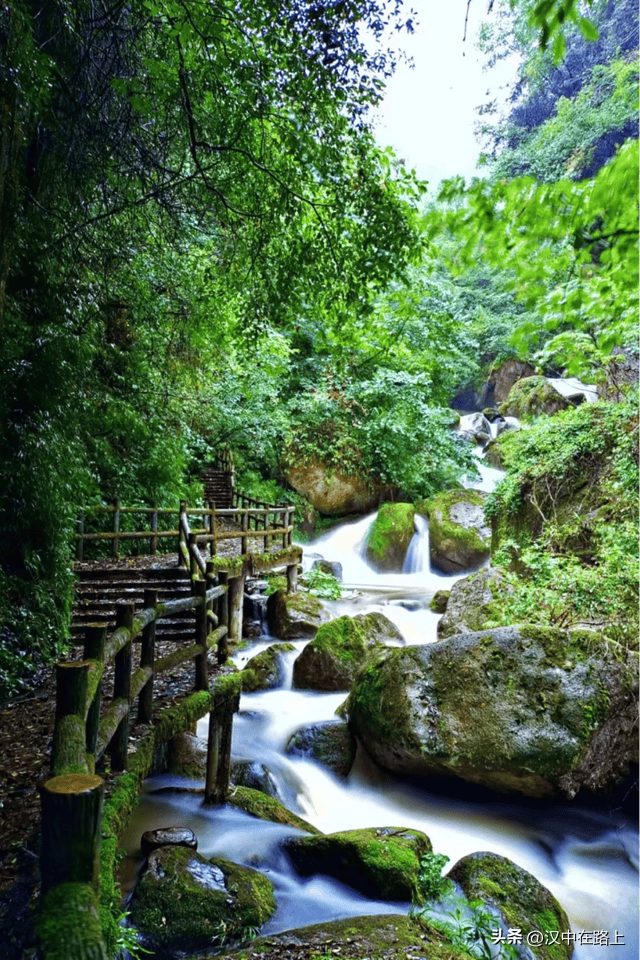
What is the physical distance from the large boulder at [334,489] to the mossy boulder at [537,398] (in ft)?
20.5

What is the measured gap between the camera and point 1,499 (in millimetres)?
5023

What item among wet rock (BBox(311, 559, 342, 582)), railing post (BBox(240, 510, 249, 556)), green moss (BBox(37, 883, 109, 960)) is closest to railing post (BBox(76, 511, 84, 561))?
railing post (BBox(240, 510, 249, 556))

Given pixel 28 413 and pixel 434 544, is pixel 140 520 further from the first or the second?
pixel 434 544

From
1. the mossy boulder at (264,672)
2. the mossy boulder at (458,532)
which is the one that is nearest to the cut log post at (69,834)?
the mossy boulder at (264,672)

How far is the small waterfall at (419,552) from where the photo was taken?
16.2m

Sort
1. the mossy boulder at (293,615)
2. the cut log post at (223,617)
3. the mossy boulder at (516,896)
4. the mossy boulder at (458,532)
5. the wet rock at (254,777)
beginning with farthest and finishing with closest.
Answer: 1. the mossy boulder at (458,532)
2. the mossy boulder at (293,615)
3. the cut log post at (223,617)
4. the wet rock at (254,777)
5. the mossy boulder at (516,896)

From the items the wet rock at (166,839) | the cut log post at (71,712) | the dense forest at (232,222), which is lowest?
the wet rock at (166,839)

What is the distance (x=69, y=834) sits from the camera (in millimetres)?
1356

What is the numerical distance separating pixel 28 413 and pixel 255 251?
9.28 ft

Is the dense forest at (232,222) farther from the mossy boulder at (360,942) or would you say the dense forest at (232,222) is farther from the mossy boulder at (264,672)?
the mossy boulder at (360,942)

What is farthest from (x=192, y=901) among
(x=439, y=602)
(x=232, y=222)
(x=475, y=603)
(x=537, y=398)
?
(x=537, y=398)

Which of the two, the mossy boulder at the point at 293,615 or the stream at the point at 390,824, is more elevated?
the mossy boulder at the point at 293,615

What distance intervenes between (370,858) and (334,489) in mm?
15875

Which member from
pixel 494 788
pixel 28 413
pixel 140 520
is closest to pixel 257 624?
pixel 140 520
